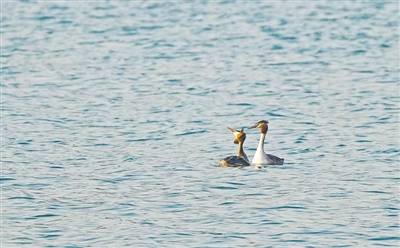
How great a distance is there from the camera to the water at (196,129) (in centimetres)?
2203

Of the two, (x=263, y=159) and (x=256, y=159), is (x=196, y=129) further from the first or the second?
(x=263, y=159)

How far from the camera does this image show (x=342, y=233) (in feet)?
70.0

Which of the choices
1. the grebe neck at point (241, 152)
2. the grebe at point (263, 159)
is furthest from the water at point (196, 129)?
the grebe neck at point (241, 152)

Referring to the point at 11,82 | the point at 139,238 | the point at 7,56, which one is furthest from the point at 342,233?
the point at 7,56

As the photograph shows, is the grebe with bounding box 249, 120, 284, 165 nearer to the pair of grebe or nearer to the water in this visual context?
the pair of grebe

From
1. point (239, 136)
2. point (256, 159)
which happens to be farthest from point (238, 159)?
point (239, 136)

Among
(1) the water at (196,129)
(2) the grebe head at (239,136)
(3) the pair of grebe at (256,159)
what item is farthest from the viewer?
(2) the grebe head at (239,136)

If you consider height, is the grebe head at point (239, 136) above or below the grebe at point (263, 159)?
above

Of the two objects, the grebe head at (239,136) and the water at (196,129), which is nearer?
the water at (196,129)

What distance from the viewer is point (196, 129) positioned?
30.2 meters

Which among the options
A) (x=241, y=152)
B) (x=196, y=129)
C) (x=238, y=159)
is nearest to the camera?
(x=238, y=159)

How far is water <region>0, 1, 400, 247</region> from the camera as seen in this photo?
72.3 ft

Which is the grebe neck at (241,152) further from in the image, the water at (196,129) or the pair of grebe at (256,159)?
the water at (196,129)

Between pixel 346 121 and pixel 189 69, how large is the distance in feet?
29.6
